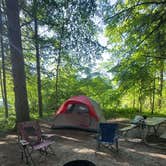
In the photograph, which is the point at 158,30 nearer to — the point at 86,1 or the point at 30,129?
the point at 86,1

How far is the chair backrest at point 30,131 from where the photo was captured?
561cm

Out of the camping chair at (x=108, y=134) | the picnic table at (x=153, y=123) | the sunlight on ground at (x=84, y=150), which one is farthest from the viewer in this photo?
the picnic table at (x=153, y=123)

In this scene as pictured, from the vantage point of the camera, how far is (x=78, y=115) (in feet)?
28.5

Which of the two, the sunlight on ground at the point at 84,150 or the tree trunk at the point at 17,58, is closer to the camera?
the sunlight on ground at the point at 84,150

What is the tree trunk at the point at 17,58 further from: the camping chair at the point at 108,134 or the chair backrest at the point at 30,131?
the camping chair at the point at 108,134

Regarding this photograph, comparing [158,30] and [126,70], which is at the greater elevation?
[158,30]

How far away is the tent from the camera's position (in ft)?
27.7

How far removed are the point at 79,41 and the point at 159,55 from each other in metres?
3.22

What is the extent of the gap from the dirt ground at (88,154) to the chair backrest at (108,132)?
0.28 meters

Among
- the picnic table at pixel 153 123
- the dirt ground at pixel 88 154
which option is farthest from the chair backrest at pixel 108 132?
the picnic table at pixel 153 123

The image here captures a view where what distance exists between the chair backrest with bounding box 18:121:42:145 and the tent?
7.91 feet

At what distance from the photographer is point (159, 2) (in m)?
7.57

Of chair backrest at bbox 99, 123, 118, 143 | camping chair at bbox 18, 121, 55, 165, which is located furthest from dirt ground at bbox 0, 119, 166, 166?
chair backrest at bbox 99, 123, 118, 143

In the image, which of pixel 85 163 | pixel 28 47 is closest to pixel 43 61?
pixel 28 47
